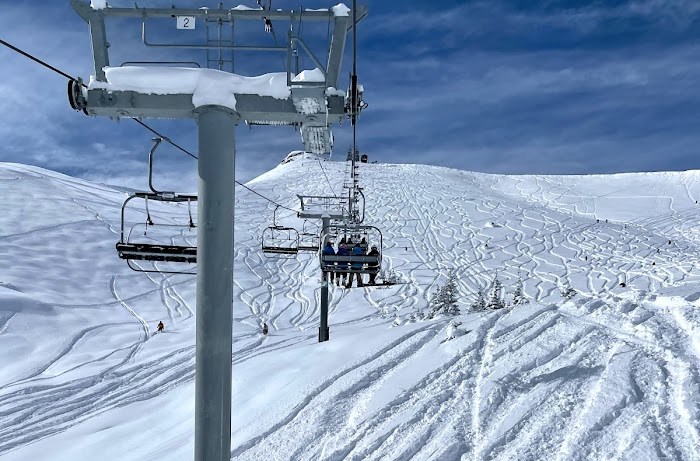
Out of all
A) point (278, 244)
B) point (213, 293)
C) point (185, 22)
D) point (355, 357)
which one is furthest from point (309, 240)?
point (213, 293)

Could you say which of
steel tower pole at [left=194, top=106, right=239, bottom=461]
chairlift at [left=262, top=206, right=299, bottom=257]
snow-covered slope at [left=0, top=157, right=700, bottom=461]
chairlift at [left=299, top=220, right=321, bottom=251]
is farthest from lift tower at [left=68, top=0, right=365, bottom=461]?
chairlift at [left=299, top=220, right=321, bottom=251]

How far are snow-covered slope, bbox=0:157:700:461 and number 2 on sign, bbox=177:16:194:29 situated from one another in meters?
6.19

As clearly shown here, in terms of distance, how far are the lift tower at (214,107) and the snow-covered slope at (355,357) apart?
4289mm

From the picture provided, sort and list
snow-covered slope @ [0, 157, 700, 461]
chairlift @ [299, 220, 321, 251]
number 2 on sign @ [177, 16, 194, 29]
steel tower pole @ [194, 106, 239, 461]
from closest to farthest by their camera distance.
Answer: steel tower pole @ [194, 106, 239, 461]
number 2 on sign @ [177, 16, 194, 29]
snow-covered slope @ [0, 157, 700, 461]
chairlift @ [299, 220, 321, 251]

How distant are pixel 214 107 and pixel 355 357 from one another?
27.5 feet

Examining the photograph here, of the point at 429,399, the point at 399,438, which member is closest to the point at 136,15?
the point at 399,438

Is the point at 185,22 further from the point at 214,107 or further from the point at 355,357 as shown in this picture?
the point at 355,357

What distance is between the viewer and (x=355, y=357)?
1249cm

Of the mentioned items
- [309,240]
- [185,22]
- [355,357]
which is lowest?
[355,357]

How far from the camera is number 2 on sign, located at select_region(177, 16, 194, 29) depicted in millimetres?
5387

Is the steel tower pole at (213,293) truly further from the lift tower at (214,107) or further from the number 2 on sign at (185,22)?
the number 2 on sign at (185,22)

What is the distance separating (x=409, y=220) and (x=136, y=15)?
58233 mm

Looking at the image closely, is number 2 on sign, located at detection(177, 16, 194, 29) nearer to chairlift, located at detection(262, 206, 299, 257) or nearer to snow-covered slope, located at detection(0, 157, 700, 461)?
snow-covered slope, located at detection(0, 157, 700, 461)

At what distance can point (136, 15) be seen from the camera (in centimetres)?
542
